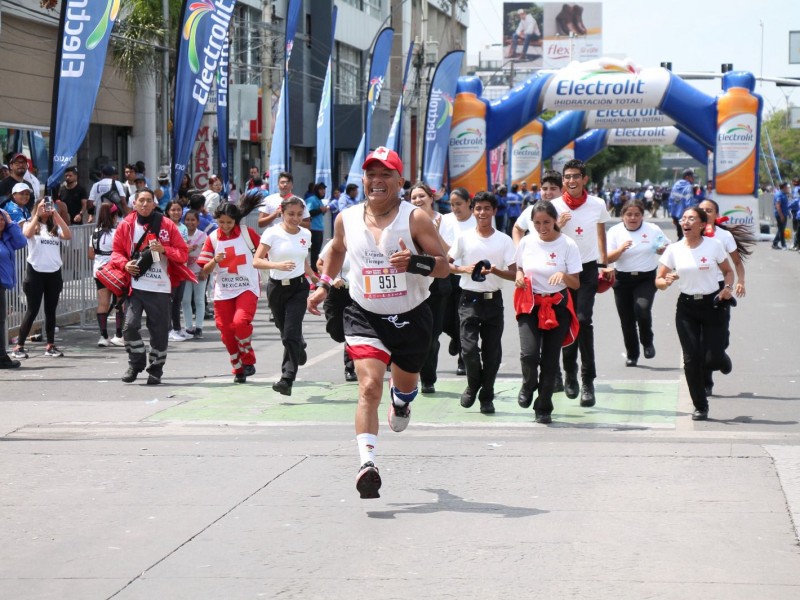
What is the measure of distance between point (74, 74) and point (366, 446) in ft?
27.1

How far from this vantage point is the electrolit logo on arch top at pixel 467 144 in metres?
34.4

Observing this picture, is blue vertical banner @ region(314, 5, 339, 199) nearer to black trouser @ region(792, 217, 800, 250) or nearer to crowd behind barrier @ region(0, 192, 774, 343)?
crowd behind barrier @ region(0, 192, 774, 343)

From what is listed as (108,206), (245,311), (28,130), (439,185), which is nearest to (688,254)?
(245,311)

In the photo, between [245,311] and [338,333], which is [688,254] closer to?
[338,333]

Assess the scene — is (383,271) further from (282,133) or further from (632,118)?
(632,118)

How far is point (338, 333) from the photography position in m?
7.96

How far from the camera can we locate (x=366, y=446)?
258 inches

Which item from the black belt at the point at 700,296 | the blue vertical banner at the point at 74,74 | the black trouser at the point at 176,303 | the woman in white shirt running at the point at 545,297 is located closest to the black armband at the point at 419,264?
the woman in white shirt running at the point at 545,297

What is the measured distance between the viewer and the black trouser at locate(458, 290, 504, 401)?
393 inches

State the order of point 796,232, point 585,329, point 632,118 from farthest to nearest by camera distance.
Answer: point 632,118, point 796,232, point 585,329

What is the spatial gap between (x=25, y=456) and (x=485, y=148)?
27477mm

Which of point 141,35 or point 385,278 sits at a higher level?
point 141,35

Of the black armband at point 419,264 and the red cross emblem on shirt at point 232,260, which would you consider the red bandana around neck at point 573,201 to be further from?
the black armband at point 419,264

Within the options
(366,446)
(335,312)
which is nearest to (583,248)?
(335,312)
